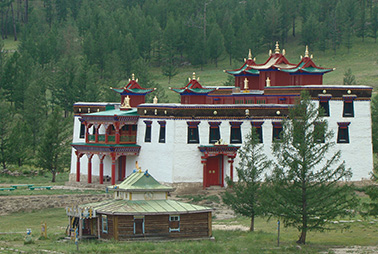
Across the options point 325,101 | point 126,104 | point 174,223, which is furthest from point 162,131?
point 174,223

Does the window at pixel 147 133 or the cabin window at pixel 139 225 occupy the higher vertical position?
the window at pixel 147 133

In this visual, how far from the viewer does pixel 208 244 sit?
1843 inches

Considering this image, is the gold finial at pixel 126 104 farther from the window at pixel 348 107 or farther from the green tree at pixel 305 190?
the green tree at pixel 305 190

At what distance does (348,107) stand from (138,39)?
71.3 metres

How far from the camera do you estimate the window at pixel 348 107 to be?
69.8 meters

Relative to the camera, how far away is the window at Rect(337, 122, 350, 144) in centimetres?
6981

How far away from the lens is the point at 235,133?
→ 69.8 metres

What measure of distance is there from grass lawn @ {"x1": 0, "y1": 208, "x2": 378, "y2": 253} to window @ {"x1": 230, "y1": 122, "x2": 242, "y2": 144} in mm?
9574

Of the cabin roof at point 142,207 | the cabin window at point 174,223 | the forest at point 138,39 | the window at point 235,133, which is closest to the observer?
the cabin roof at point 142,207

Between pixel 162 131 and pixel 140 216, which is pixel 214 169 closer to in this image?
pixel 162 131

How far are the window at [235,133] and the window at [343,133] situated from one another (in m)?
7.85

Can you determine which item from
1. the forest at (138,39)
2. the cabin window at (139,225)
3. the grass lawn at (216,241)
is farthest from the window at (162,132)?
the forest at (138,39)

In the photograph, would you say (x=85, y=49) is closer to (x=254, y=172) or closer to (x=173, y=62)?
(x=173, y=62)

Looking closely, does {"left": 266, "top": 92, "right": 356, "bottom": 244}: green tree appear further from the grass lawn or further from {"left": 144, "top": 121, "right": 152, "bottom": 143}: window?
{"left": 144, "top": 121, "right": 152, "bottom": 143}: window
